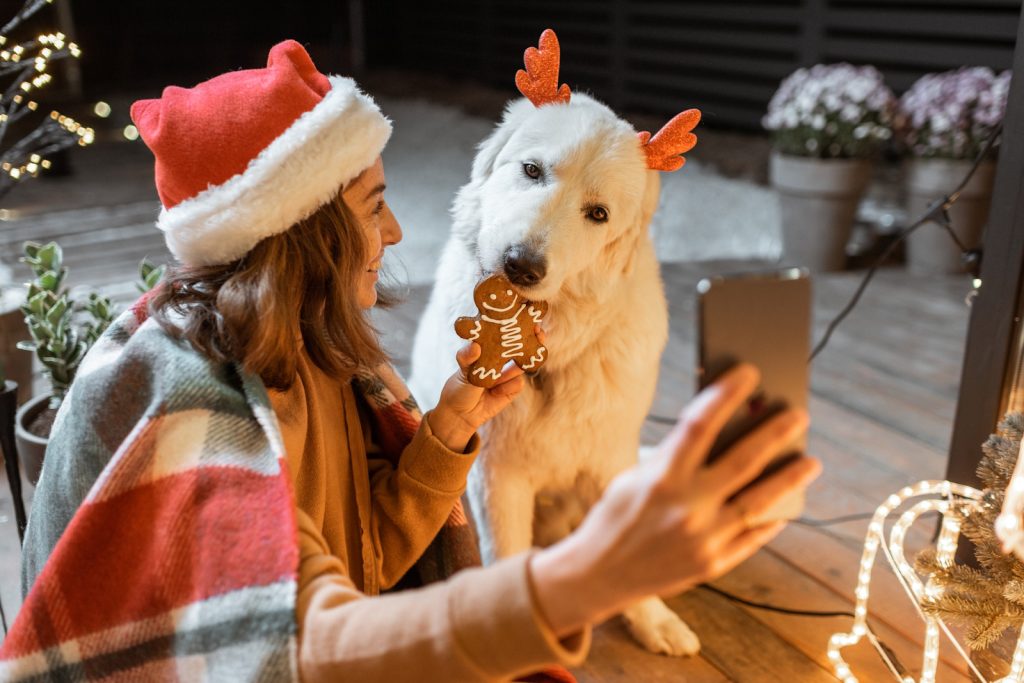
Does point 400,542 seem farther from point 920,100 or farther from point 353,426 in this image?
point 920,100

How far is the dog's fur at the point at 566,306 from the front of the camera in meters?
1.28

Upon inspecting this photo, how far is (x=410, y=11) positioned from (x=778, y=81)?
15.2 ft

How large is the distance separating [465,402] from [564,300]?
1.08ft

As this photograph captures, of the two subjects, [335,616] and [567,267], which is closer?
[335,616]

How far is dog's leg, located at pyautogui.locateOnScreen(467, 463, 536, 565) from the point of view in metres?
1.47

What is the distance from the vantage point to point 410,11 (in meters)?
8.34

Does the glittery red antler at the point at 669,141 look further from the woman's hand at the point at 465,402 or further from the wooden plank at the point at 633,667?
the wooden plank at the point at 633,667

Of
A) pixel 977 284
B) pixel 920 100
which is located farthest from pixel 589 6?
pixel 977 284

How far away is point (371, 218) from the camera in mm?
1081

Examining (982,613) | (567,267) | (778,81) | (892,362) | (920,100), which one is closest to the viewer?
(982,613)

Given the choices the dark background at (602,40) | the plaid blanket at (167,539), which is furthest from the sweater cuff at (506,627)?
the dark background at (602,40)

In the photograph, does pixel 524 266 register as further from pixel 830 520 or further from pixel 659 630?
pixel 830 520

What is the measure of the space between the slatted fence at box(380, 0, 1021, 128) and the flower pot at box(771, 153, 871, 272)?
21.6 inches

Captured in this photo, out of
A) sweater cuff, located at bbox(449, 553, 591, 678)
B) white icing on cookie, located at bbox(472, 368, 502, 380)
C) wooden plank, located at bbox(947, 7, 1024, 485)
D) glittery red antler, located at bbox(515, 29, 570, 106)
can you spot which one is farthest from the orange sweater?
wooden plank, located at bbox(947, 7, 1024, 485)
